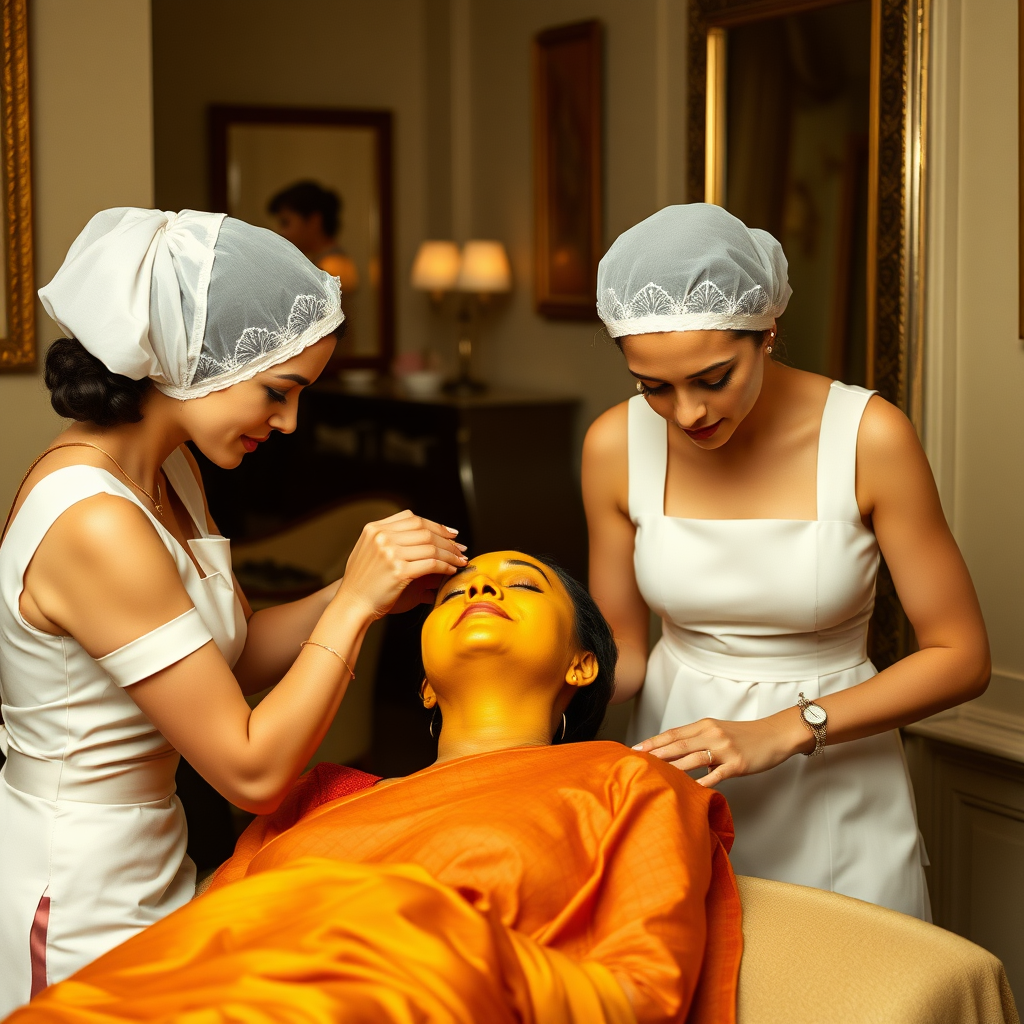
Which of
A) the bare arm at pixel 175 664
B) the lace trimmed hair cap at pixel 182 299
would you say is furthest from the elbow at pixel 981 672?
the lace trimmed hair cap at pixel 182 299

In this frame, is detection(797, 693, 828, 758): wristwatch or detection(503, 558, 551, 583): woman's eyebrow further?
detection(503, 558, 551, 583): woman's eyebrow

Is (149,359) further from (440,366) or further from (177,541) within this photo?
(440,366)

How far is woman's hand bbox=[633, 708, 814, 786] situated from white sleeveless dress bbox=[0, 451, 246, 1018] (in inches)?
24.7

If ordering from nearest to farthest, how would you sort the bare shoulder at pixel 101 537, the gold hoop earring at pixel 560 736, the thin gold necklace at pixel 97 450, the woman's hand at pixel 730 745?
the bare shoulder at pixel 101 537, the thin gold necklace at pixel 97 450, the woman's hand at pixel 730 745, the gold hoop earring at pixel 560 736

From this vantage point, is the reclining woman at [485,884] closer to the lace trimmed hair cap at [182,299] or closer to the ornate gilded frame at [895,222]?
the lace trimmed hair cap at [182,299]

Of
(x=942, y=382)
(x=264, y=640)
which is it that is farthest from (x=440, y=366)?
(x=264, y=640)

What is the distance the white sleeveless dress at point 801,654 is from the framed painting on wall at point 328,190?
4008 mm

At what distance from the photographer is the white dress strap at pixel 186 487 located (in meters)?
1.67

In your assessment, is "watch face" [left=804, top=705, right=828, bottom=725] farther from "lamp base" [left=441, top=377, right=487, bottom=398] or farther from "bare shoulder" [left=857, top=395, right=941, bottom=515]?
"lamp base" [left=441, top=377, right=487, bottom=398]

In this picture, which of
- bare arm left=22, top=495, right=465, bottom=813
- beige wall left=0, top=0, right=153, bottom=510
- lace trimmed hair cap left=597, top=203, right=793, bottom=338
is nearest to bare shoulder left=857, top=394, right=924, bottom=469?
lace trimmed hair cap left=597, top=203, right=793, bottom=338

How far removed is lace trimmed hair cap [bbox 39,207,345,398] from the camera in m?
1.41

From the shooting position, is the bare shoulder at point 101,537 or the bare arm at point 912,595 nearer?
the bare shoulder at point 101,537

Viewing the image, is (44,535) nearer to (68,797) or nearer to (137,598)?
(137,598)

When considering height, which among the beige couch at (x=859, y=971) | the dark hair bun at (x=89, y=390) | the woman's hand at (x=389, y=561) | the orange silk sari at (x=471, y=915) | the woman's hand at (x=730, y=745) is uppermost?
the dark hair bun at (x=89, y=390)
